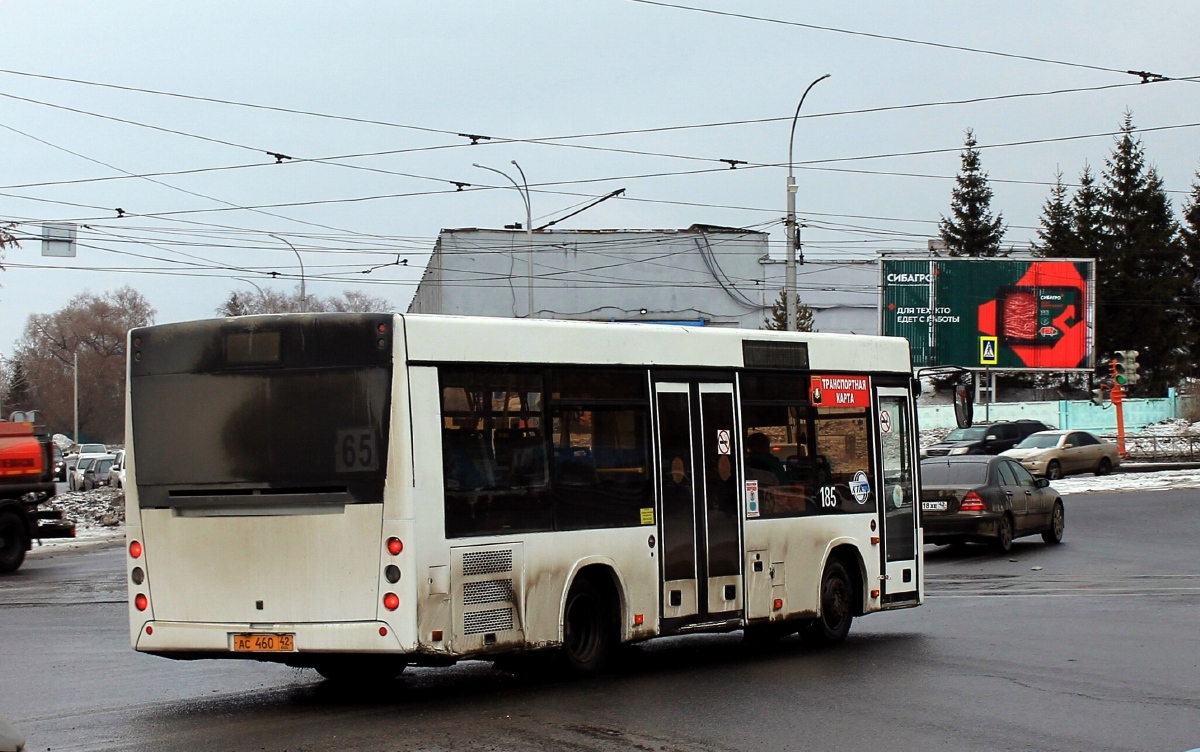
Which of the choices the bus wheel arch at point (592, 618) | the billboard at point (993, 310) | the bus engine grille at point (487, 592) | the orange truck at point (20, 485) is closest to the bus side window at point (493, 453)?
the bus engine grille at point (487, 592)

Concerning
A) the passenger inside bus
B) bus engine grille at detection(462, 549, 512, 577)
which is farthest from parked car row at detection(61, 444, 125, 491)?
bus engine grille at detection(462, 549, 512, 577)

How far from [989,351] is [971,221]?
115 ft

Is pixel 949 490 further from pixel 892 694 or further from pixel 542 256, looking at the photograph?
pixel 542 256

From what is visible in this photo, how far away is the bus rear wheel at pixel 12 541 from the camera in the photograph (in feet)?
75.6

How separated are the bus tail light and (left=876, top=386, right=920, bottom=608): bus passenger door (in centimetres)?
889

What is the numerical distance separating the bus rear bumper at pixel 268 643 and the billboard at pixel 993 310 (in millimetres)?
46517

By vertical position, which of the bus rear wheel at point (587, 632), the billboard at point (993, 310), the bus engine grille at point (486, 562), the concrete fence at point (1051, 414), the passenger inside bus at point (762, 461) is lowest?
the bus rear wheel at point (587, 632)

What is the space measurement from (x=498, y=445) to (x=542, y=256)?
5569 centimetres

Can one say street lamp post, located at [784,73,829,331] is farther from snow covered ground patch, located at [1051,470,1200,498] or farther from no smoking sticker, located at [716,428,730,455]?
no smoking sticker, located at [716,428,730,455]

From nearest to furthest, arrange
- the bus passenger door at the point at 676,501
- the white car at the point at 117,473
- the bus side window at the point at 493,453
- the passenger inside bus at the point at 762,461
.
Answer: the bus side window at the point at 493,453 → the bus passenger door at the point at 676,501 → the passenger inside bus at the point at 762,461 → the white car at the point at 117,473

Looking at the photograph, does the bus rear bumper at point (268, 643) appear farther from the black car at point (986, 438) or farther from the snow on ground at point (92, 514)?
the black car at point (986, 438)

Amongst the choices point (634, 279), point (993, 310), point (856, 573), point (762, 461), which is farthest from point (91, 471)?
point (762, 461)

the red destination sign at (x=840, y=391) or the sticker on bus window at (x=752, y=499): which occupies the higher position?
the red destination sign at (x=840, y=391)

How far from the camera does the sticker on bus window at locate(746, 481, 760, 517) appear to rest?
1217 centimetres
